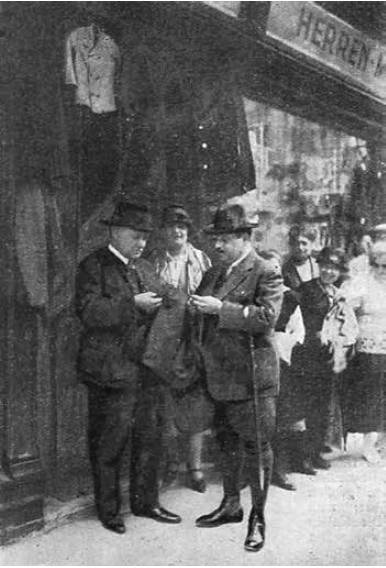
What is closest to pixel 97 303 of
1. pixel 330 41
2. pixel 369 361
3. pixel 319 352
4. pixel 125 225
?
pixel 125 225

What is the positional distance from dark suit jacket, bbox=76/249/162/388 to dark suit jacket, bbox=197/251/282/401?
32cm

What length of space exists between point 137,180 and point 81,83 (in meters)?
0.50

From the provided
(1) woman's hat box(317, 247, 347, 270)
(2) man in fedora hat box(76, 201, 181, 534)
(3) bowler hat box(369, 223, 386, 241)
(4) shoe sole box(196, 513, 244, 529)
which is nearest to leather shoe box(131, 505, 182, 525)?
(2) man in fedora hat box(76, 201, 181, 534)

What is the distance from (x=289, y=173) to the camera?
3.26 metres

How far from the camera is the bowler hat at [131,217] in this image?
9.70 ft

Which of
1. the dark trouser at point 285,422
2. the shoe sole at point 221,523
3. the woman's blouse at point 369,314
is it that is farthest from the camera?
the woman's blouse at point 369,314

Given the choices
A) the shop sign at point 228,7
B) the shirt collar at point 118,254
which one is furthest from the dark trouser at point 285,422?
the shop sign at point 228,7

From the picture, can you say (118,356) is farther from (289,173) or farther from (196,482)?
(289,173)

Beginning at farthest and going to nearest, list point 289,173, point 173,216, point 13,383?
point 289,173 < point 173,216 < point 13,383

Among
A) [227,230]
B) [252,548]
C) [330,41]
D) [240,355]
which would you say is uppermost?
[330,41]

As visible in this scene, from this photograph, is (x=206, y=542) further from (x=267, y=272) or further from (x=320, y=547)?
(x=267, y=272)

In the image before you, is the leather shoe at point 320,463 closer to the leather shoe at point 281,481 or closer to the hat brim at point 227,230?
the leather shoe at point 281,481

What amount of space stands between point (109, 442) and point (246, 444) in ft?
2.12

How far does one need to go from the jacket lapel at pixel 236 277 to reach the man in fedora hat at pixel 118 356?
Result: 289mm
